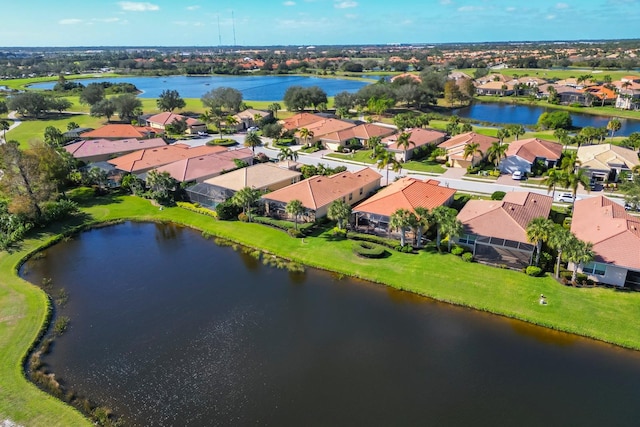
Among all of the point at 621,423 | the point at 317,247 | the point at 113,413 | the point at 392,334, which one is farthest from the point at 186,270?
the point at 621,423

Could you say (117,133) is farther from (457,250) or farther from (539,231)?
(539,231)

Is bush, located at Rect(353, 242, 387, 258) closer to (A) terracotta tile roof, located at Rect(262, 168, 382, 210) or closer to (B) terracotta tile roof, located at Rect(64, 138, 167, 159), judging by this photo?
(A) terracotta tile roof, located at Rect(262, 168, 382, 210)

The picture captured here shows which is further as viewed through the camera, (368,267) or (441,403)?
(368,267)

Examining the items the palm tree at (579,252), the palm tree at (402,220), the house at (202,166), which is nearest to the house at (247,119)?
the house at (202,166)

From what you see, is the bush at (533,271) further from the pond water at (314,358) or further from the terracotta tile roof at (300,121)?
the terracotta tile roof at (300,121)

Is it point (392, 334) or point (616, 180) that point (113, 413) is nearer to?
point (392, 334)

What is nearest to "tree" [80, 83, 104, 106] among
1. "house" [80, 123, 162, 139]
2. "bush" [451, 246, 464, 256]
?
"house" [80, 123, 162, 139]

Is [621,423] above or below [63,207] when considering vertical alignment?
below
